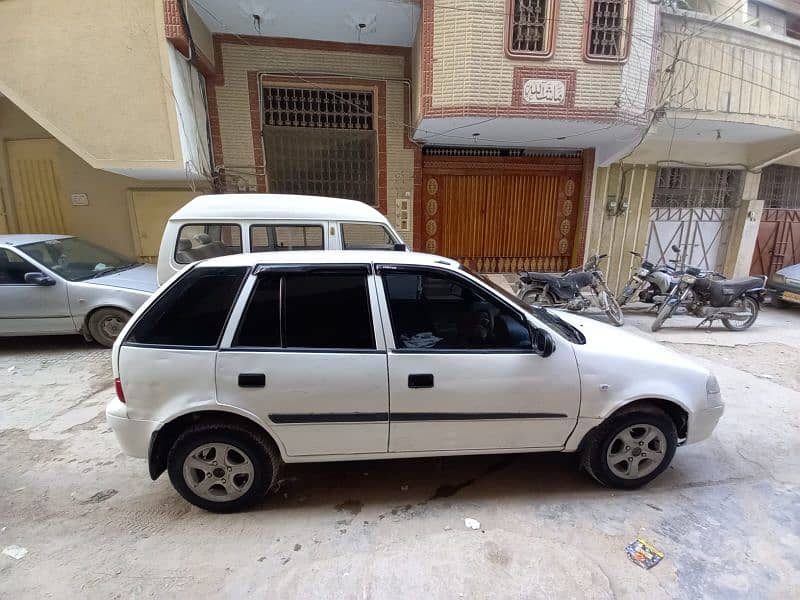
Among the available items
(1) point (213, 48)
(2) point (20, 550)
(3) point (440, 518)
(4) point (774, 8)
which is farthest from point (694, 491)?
(4) point (774, 8)

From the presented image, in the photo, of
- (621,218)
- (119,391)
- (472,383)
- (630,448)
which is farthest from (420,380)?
(621,218)

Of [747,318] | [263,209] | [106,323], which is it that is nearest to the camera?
[263,209]

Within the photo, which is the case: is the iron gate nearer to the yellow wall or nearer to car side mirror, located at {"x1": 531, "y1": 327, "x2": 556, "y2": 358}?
the yellow wall

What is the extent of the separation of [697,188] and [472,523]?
10218 millimetres

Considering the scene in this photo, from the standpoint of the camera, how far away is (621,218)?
27.9 feet

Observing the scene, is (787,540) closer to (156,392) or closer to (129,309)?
(156,392)

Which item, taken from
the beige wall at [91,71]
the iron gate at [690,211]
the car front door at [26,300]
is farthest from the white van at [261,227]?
the iron gate at [690,211]

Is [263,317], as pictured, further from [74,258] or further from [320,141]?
[320,141]

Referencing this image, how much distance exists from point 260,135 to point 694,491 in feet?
26.4

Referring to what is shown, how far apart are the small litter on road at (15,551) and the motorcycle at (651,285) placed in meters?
8.60

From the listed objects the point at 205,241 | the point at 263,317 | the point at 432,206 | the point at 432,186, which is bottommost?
the point at 263,317

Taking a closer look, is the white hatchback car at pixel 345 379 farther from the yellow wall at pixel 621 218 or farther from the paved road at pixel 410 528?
the yellow wall at pixel 621 218

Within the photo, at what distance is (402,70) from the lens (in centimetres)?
727

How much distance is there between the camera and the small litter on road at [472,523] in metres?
2.25
